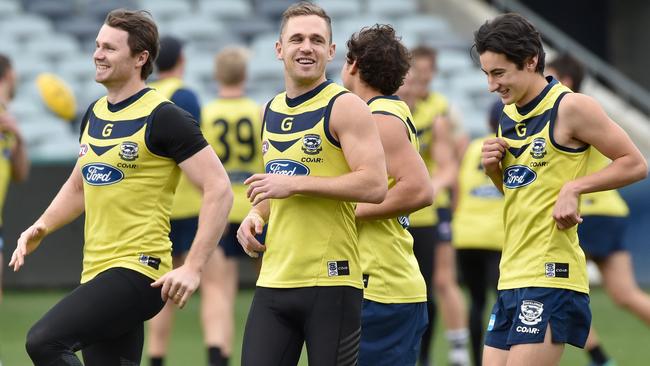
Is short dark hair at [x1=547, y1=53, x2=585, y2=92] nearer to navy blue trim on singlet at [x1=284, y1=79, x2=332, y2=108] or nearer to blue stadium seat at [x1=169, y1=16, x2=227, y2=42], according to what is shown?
navy blue trim on singlet at [x1=284, y1=79, x2=332, y2=108]

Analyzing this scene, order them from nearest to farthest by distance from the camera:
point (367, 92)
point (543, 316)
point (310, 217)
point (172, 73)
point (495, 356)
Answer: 1. point (310, 217)
2. point (543, 316)
3. point (495, 356)
4. point (367, 92)
5. point (172, 73)

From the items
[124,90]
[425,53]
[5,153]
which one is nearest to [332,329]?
[124,90]

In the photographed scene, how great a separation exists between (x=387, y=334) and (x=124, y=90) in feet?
5.68

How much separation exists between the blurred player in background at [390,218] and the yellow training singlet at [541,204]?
484 millimetres

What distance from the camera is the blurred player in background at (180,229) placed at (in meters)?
9.10

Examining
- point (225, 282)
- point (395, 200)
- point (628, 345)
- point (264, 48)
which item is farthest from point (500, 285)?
point (264, 48)

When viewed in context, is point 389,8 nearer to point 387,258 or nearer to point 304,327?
point 387,258

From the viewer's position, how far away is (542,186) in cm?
586

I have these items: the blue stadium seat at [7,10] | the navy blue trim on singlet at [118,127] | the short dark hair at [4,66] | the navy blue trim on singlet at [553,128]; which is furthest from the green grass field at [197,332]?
the blue stadium seat at [7,10]

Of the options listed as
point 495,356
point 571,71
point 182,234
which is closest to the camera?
point 495,356

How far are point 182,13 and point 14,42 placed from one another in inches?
103

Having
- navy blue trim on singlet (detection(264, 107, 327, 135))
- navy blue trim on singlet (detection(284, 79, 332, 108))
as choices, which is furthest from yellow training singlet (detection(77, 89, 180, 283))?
navy blue trim on singlet (detection(284, 79, 332, 108))

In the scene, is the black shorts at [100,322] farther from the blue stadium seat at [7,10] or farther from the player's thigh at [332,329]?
the blue stadium seat at [7,10]

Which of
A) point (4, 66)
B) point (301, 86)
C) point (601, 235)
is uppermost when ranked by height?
point (4, 66)
